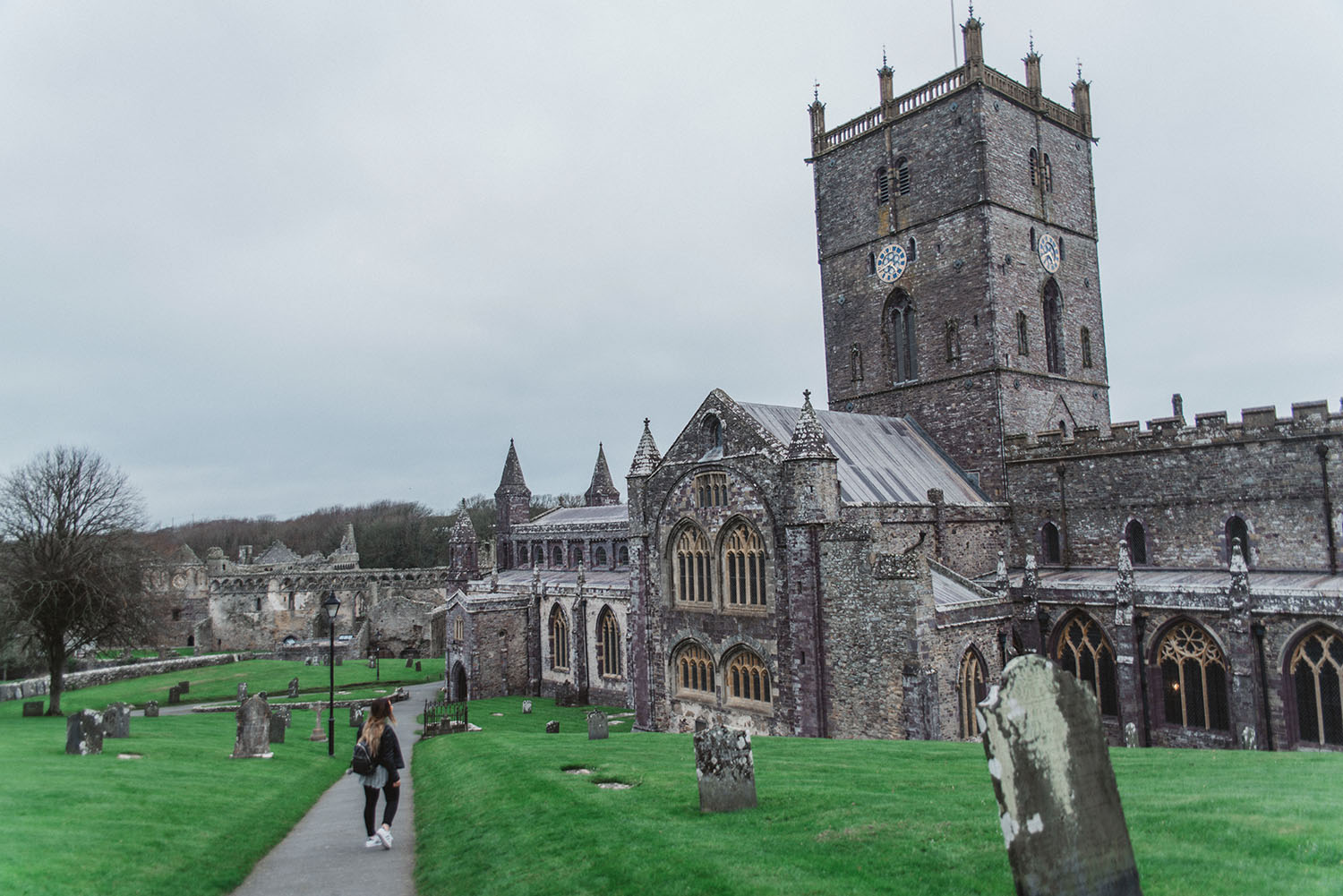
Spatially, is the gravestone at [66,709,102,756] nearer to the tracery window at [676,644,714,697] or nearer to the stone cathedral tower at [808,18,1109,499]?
the tracery window at [676,644,714,697]

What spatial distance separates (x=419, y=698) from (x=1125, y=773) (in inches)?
1456

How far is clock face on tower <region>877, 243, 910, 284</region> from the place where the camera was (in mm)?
33656

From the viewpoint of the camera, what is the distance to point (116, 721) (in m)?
21.9

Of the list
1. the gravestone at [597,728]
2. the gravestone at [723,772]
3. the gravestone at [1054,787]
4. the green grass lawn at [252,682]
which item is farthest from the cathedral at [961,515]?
the gravestone at [1054,787]

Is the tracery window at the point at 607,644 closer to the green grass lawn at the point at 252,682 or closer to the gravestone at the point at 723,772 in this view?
the green grass lawn at the point at 252,682

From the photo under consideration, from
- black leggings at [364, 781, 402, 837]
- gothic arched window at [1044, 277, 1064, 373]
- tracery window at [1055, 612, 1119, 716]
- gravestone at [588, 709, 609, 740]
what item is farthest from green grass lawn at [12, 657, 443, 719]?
gothic arched window at [1044, 277, 1064, 373]

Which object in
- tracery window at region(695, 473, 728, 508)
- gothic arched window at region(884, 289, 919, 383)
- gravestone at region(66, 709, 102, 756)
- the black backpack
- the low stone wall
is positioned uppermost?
gothic arched window at region(884, 289, 919, 383)

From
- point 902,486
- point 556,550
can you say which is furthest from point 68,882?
point 556,550

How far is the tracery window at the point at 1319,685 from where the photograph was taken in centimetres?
2000

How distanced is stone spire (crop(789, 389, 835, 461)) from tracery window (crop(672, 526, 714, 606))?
5.02 metres

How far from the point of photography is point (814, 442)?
24.0 metres

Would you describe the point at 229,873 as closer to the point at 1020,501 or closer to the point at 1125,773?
the point at 1125,773

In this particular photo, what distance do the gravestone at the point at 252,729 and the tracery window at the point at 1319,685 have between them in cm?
2553

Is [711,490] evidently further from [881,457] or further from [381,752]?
[381,752]
